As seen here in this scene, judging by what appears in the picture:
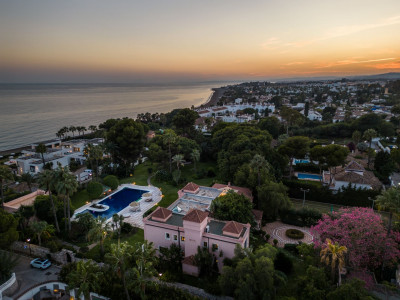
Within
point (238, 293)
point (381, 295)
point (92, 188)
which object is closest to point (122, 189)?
point (92, 188)

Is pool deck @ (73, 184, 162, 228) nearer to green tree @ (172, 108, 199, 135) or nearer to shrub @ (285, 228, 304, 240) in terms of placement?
shrub @ (285, 228, 304, 240)

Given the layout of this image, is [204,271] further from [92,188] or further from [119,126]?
[119,126]

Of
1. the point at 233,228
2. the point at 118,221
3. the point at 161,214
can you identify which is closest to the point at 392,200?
the point at 233,228

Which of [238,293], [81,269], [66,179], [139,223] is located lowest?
[139,223]

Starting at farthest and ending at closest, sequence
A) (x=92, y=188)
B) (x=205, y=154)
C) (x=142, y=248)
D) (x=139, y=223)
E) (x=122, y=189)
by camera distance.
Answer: (x=205, y=154), (x=122, y=189), (x=92, y=188), (x=139, y=223), (x=142, y=248)

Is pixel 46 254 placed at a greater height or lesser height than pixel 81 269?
lesser

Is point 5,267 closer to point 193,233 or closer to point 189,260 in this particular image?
point 189,260
